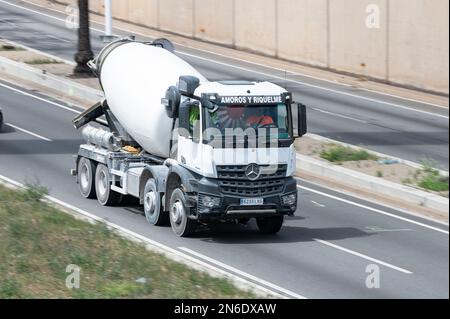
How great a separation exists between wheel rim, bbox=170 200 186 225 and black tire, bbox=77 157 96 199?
3.72 m

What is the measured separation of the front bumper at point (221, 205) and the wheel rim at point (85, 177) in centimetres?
472

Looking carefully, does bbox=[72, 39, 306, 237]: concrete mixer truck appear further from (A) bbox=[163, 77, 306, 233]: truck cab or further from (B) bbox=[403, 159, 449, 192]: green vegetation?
(B) bbox=[403, 159, 449, 192]: green vegetation

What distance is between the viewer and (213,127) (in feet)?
67.2

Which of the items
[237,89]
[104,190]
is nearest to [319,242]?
[237,89]

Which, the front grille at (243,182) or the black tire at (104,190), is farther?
the black tire at (104,190)

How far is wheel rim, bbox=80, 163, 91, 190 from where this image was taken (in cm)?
2475

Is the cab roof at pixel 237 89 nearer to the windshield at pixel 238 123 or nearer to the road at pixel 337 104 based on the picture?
the windshield at pixel 238 123

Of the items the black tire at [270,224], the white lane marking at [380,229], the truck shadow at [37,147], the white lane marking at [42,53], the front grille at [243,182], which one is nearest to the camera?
the front grille at [243,182]

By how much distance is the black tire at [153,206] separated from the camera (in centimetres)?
2177

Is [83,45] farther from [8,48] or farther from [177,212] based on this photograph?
[177,212]

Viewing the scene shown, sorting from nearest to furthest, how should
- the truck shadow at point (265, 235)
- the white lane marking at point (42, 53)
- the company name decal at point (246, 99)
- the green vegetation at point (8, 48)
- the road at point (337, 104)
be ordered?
1. the company name decal at point (246, 99)
2. the truck shadow at point (265, 235)
3. the road at point (337, 104)
4. the white lane marking at point (42, 53)
5. the green vegetation at point (8, 48)

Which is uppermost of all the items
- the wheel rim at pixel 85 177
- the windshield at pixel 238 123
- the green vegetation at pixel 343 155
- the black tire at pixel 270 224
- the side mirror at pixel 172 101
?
the side mirror at pixel 172 101

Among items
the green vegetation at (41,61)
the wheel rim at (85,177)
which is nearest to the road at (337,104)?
the green vegetation at (41,61)
